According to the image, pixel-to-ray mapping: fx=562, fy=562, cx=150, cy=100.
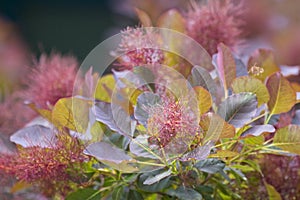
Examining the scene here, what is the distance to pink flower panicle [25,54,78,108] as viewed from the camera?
2.42ft

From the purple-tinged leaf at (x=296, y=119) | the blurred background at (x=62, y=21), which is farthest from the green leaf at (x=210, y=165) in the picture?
the blurred background at (x=62, y=21)

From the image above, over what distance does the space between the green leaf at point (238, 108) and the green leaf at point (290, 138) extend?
0.13 feet

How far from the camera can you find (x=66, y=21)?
4.07m

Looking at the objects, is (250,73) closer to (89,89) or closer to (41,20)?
(89,89)

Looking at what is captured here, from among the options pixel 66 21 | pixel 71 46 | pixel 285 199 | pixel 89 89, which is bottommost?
pixel 285 199

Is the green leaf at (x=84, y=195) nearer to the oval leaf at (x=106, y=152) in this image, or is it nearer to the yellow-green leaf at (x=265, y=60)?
the oval leaf at (x=106, y=152)

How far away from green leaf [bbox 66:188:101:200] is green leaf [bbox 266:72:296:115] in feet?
0.70

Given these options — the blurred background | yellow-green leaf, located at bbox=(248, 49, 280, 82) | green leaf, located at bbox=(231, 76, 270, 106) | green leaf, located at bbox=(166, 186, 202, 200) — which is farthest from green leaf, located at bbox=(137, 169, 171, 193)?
the blurred background

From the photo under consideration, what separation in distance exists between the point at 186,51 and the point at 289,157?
18 cm

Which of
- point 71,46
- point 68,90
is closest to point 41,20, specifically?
point 71,46

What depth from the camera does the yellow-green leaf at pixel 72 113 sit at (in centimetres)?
60

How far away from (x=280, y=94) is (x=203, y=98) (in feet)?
0.34

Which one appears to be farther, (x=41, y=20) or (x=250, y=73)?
(x=41, y=20)

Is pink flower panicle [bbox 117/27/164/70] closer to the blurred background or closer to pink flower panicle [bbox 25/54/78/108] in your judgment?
pink flower panicle [bbox 25/54/78/108]
